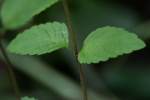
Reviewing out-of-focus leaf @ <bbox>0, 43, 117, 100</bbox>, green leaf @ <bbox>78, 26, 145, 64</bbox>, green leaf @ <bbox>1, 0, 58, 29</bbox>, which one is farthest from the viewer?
out-of-focus leaf @ <bbox>0, 43, 117, 100</bbox>

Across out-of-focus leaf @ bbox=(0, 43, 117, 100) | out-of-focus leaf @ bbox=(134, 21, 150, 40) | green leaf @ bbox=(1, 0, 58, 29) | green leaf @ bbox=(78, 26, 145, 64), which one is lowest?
out-of-focus leaf @ bbox=(0, 43, 117, 100)

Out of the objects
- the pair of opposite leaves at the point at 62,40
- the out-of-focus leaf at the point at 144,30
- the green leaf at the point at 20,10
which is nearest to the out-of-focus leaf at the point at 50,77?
the out-of-focus leaf at the point at 144,30

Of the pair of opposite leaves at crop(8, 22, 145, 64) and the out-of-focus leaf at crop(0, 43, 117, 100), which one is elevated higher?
the pair of opposite leaves at crop(8, 22, 145, 64)

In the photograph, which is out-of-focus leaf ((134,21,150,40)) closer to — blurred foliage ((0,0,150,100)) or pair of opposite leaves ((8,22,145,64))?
blurred foliage ((0,0,150,100))

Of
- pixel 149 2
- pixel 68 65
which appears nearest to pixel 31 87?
pixel 68 65

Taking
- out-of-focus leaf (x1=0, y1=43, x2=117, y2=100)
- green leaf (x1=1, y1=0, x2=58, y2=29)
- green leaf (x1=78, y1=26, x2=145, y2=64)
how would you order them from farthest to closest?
out-of-focus leaf (x1=0, y1=43, x2=117, y2=100) < green leaf (x1=1, y1=0, x2=58, y2=29) < green leaf (x1=78, y1=26, x2=145, y2=64)

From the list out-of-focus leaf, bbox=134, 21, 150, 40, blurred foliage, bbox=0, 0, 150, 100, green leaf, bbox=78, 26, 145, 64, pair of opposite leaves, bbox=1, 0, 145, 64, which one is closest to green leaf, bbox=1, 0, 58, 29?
pair of opposite leaves, bbox=1, 0, 145, 64

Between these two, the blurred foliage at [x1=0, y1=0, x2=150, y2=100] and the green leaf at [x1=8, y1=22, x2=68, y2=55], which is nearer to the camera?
the green leaf at [x1=8, y1=22, x2=68, y2=55]

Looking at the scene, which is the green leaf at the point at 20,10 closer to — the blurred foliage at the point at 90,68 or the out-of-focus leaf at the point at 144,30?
the blurred foliage at the point at 90,68

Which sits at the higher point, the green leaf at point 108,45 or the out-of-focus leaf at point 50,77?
the green leaf at point 108,45
